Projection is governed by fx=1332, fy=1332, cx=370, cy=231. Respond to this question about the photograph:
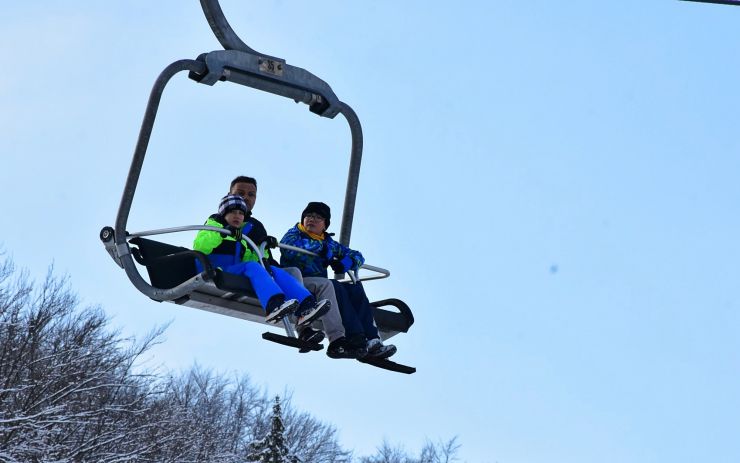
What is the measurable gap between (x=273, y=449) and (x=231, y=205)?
31.9 metres

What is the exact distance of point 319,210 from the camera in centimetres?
884

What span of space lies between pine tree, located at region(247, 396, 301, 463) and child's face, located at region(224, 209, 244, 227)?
1244 inches

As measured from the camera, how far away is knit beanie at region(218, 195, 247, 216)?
27.2 feet

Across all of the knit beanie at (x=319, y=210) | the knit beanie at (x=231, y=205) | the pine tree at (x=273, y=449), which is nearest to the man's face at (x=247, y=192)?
the knit beanie at (x=319, y=210)

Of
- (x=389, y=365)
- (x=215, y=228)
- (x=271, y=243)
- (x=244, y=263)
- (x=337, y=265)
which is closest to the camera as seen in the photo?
(x=215, y=228)

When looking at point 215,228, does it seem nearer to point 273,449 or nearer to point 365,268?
point 365,268

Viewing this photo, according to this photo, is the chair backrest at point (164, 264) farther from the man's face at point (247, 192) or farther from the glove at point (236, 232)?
the man's face at point (247, 192)

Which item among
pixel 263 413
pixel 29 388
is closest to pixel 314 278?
pixel 29 388

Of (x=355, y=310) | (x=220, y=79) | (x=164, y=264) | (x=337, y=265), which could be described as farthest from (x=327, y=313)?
(x=220, y=79)

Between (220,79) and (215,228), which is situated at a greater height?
(220,79)

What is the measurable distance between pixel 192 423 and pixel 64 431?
399 inches

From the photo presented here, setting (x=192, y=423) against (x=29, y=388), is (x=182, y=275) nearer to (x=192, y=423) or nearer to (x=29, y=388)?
(x=29, y=388)

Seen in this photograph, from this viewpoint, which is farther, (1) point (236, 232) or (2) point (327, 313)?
(2) point (327, 313)

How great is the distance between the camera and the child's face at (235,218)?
8.26 m
